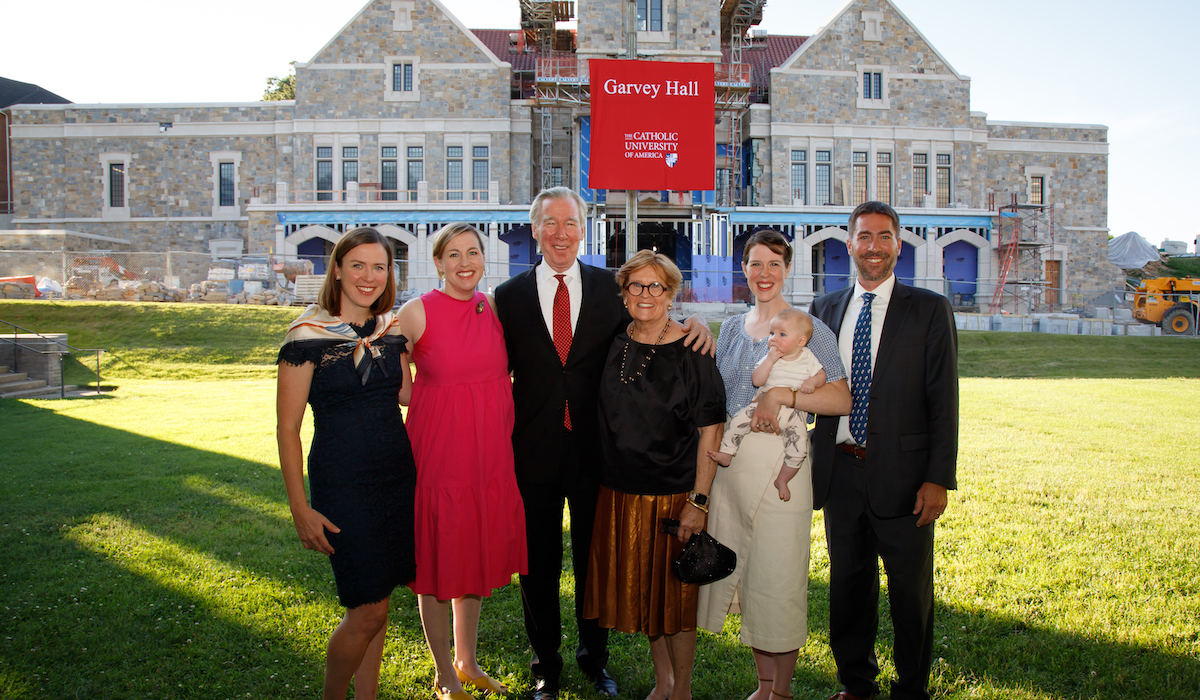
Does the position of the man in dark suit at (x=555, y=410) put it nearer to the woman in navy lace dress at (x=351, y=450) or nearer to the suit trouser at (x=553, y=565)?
the suit trouser at (x=553, y=565)

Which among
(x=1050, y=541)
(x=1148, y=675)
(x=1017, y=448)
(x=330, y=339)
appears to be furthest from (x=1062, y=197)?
(x=330, y=339)

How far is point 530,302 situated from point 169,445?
751 cm

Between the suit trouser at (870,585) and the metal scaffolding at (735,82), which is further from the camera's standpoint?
the metal scaffolding at (735,82)

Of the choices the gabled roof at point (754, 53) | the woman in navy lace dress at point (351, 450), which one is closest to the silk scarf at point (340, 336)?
the woman in navy lace dress at point (351, 450)

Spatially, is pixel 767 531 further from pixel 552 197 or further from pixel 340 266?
pixel 340 266

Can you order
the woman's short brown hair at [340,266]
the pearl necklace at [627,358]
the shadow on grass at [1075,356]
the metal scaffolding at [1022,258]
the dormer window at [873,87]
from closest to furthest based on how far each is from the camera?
the woman's short brown hair at [340,266] → the pearl necklace at [627,358] → the shadow on grass at [1075,356] → the metal scaffolding at [1022,258] → the dormer window at [873,87]

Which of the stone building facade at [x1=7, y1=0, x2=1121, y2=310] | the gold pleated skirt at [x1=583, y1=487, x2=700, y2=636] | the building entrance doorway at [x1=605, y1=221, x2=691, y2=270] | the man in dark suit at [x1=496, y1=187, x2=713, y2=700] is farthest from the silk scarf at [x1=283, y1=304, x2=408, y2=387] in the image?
the building entrance doorway at [x1=605, y1=221, x2=691, y2=270]

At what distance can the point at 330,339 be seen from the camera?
2.87 meters

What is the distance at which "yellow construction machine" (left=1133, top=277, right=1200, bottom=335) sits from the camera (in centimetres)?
2331

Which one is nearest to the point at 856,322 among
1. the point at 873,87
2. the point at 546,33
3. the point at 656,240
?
the point at 656,240

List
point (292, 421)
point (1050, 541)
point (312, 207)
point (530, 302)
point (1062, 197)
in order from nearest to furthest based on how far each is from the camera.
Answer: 1. point (292, 421)
2. point (530, 302)
3. point (1050, 541)
4. point (312, 207)
5. point (1062, 197)

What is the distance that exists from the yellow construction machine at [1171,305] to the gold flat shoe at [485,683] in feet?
92.9

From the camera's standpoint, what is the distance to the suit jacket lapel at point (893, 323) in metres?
3.36

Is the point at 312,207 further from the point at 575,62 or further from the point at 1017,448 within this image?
the point at 1017,448
